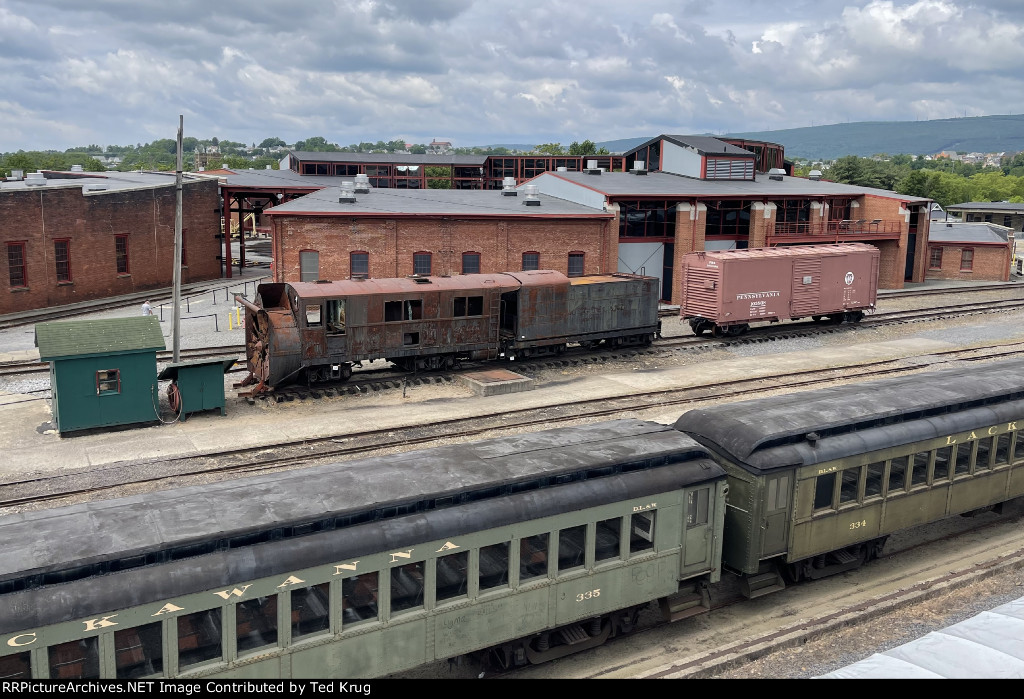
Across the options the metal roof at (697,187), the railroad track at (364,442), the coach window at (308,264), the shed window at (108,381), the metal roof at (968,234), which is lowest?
the railroad track at (364,442)

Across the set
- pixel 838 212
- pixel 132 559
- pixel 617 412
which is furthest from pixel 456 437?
pixel 838 212

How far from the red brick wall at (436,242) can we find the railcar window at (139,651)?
3106cm

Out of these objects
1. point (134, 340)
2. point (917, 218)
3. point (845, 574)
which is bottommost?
point (845, 574)

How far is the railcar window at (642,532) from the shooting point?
11469mm

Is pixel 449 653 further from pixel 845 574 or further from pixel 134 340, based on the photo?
pixel 134 340

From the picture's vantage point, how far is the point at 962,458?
15.0 metres

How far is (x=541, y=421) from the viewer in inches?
878

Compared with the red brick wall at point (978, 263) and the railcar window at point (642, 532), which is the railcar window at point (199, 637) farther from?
the red brick wall at point (978, 263)

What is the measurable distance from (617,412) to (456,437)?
4710mm

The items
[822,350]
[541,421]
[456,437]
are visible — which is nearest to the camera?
[456,437]

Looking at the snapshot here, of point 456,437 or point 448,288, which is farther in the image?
point 448,288

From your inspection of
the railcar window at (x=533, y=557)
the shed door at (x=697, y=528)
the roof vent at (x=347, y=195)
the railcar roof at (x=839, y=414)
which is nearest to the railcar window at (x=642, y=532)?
the shed door at (x=697, y=528)

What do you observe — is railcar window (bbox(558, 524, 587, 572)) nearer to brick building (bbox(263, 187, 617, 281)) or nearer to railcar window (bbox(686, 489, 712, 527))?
railcar window (bbox(686, 489, 712, 527))

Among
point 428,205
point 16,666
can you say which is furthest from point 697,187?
point 16,666
